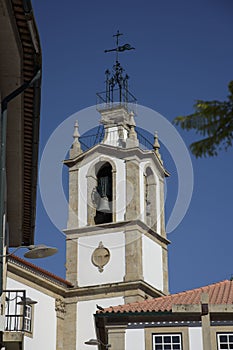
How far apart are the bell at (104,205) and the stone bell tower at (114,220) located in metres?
0.05

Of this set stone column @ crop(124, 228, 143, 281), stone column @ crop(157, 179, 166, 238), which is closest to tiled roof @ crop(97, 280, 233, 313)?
stone column @ crop(124, 228, 143, 281)

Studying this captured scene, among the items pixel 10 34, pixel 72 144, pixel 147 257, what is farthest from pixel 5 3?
pixel 72 144

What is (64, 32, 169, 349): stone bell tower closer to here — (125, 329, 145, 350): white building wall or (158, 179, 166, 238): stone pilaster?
(158, 179, 166, 238): stone pilaster

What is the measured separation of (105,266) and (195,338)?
60.9 feet

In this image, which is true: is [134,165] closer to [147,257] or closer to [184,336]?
[147,257]

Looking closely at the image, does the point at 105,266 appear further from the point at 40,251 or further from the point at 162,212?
the point at 40,251

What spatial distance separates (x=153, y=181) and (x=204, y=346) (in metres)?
22.1

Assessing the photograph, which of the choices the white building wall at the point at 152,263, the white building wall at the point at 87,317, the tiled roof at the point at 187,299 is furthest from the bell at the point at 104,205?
the tiled roof at the point at 187,299

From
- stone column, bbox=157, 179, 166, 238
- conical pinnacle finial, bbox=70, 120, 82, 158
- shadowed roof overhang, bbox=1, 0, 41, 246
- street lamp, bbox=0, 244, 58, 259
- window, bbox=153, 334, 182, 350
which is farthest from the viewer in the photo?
conical pinnacle finial, bbox=70, 120, 82, 158

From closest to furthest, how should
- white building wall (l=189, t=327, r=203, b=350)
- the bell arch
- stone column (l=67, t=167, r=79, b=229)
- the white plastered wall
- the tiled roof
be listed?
white building wall (l=189, t=327, r=203, b=350), the tiled roof, the white plastered wall, the bell arch, stone column (l=67, t=167, r=79, b=229)

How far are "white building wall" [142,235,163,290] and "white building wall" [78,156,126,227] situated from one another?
182cm

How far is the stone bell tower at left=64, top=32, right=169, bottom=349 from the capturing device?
3753cm

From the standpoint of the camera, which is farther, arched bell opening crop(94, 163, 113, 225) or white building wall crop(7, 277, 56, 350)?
arched bell opening crop(94, 163, 113, 225)

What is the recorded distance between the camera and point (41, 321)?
34.3 m
